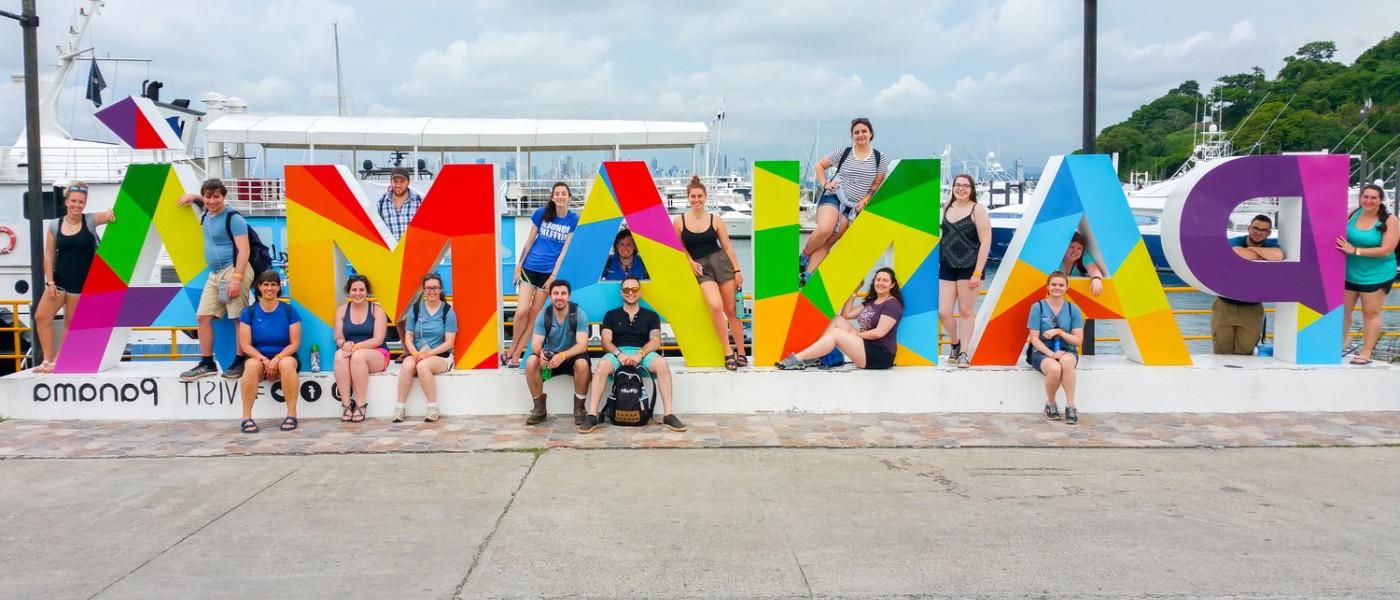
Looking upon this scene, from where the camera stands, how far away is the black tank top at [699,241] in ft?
29.9

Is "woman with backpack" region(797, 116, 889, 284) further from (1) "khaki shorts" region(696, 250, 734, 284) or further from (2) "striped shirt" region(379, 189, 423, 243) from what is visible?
(2) "striped shirt" region(379, 189, 423, 243)

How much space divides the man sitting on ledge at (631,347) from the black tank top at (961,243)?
2.84 meters

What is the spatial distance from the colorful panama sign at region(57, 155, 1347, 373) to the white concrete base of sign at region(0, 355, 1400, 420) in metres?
0.31

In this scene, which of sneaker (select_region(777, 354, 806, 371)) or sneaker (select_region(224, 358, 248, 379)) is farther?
sneaker (select_region(777, 354, 806, 371))

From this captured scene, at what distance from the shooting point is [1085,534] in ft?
17.8

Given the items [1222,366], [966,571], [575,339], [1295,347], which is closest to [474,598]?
[966,571]

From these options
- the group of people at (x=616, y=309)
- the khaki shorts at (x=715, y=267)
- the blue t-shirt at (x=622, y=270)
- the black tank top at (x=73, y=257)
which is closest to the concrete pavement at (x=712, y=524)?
the group of people at (x=616, y=309)

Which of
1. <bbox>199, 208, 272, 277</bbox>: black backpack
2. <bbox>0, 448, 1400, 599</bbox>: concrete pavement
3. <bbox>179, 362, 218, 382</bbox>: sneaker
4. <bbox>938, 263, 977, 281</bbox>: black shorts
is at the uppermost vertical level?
<bbox>199, 208, 272, 277</bbox>: black backpack

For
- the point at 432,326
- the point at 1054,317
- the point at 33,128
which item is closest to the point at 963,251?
the point at 1054,317

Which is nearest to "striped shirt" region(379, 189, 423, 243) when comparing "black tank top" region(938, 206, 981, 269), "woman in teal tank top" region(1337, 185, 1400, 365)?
"black tank top" region(938, 206, 981, 269)

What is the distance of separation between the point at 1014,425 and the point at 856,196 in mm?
2513

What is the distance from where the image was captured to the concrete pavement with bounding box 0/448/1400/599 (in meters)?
4.73

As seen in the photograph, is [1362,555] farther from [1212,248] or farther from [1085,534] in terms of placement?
[1212,248]

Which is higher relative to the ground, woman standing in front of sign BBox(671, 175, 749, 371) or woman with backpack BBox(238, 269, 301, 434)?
woman standing in front of sign BBox(671, 175, 749, 371)
